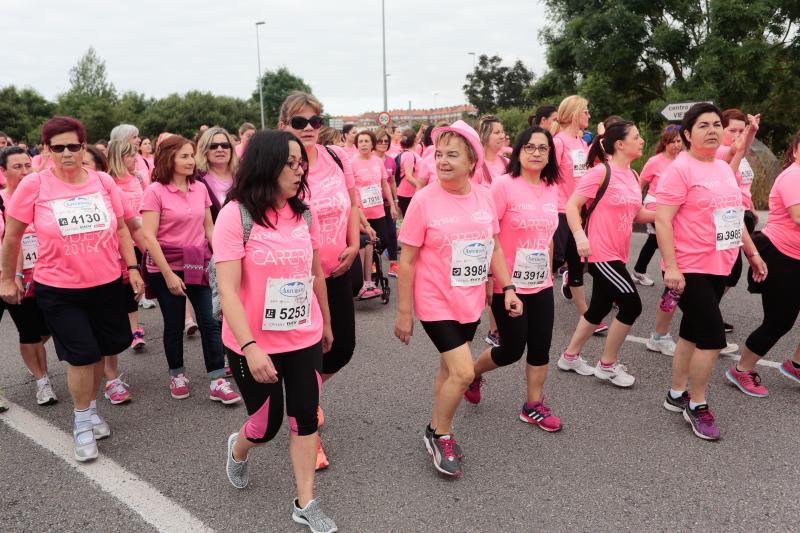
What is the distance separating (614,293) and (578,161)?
2.16m

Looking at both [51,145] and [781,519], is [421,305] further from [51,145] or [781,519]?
[51,145]

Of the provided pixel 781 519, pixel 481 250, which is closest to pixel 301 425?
pixel 481 250

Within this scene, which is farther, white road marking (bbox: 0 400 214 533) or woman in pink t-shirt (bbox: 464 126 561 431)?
woman in pink t-shirt (bbox: 464 126 561 431)

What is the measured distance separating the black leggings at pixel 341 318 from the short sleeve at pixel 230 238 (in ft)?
3.34

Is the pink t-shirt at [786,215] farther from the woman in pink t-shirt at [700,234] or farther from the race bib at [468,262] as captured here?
the race bib at [468,262]

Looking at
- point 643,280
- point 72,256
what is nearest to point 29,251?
point 72,256

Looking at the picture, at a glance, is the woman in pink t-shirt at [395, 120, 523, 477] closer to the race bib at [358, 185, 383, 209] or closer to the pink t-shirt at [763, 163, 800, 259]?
the pink t-shirt at [763, 163, 800, 259]

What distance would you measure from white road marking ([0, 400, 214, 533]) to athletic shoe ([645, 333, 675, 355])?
396cm

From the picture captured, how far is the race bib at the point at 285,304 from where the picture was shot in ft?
8.86

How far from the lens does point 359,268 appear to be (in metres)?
3.98

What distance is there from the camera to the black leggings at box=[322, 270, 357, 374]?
3611 millimetres

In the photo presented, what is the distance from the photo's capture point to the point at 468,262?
3.23 m

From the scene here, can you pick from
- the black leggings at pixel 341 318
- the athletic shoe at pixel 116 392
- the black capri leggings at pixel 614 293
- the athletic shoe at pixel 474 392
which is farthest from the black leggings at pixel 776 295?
the athletic shoe at pixel 116 392

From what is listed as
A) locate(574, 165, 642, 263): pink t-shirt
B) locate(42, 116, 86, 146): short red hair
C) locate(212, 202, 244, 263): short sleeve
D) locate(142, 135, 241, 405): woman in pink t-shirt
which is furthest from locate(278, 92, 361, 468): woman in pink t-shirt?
locate(574, 165, 642, 263): pink t-shirt
